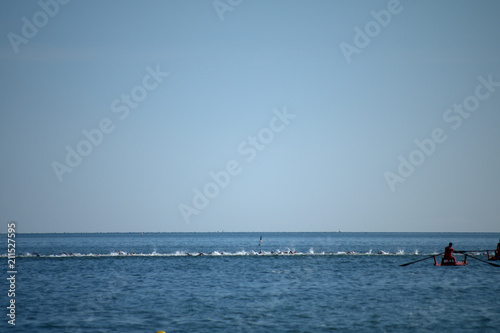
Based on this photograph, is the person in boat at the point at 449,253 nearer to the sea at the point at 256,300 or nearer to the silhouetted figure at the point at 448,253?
the silhouetted figure at the point at 448,253

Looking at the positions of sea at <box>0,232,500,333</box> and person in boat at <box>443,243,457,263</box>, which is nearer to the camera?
sea at <box>0,232,500,333</box>

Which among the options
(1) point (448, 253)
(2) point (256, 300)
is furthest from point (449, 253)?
(2) point (256, 300)

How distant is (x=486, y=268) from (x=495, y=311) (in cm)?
2902

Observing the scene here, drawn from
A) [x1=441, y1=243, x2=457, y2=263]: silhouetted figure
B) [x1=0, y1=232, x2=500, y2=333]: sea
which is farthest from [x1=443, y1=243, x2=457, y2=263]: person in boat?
[x1=0, y1=232, x2=500, y2=333]: sea

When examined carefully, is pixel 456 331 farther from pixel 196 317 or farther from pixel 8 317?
pixel 8 317

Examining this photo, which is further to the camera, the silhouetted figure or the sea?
the silhouetted figure

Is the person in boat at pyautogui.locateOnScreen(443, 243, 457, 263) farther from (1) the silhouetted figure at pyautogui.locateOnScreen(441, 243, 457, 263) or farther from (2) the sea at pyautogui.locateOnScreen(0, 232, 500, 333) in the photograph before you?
(2) the sea at pyautogui.locateOnScreen(0, 232, 500, 333)

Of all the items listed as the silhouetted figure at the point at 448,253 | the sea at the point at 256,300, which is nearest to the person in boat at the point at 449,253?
the silhouetted figure at the point at 448,253

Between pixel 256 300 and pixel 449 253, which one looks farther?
pixel 449 253

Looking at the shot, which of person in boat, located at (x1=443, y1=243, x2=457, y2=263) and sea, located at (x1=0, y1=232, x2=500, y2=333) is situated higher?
person in boat, located at (x1=443, y1=243, x2=457, y2=263)

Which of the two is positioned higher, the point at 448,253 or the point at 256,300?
the point at 448,253

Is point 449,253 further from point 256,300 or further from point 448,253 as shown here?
point 256,300

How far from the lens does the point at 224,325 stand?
2656 centimetres

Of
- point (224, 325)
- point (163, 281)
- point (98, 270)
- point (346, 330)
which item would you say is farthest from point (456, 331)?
point (98, 270)
